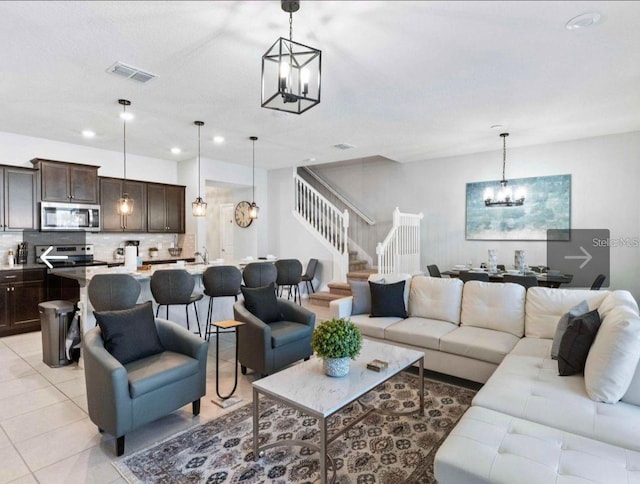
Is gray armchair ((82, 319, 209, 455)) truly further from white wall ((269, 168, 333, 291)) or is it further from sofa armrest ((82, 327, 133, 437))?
white wall ((269, 168, 333, 291))

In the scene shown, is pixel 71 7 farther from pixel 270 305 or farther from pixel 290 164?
pixel 290 164

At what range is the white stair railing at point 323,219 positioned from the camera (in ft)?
24.8

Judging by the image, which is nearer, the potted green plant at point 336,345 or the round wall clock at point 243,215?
the potted green plant at point 336,345

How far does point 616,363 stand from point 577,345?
321 mm

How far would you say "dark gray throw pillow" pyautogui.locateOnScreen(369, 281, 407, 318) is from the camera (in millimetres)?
4137

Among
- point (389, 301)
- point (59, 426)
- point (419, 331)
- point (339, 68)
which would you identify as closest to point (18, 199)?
point (59, 426)

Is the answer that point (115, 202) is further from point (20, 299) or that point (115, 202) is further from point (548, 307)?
point (548, 307)

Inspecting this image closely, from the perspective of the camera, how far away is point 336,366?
2.49 meters

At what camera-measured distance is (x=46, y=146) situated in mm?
5887

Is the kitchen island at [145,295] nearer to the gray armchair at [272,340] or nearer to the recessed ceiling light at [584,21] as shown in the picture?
the gray armchair at [272,340]

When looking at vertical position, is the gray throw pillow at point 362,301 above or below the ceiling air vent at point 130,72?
below

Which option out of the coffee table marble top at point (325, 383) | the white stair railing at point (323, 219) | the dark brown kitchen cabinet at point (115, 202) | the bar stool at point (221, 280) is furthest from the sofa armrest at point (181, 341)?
the white stair railing at point (323, 219)

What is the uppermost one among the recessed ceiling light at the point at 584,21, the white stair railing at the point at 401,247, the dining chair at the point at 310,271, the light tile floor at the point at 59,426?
the recessed ceiling light at the point at 584,21

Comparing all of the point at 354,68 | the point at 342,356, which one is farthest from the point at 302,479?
the point at 354,68
